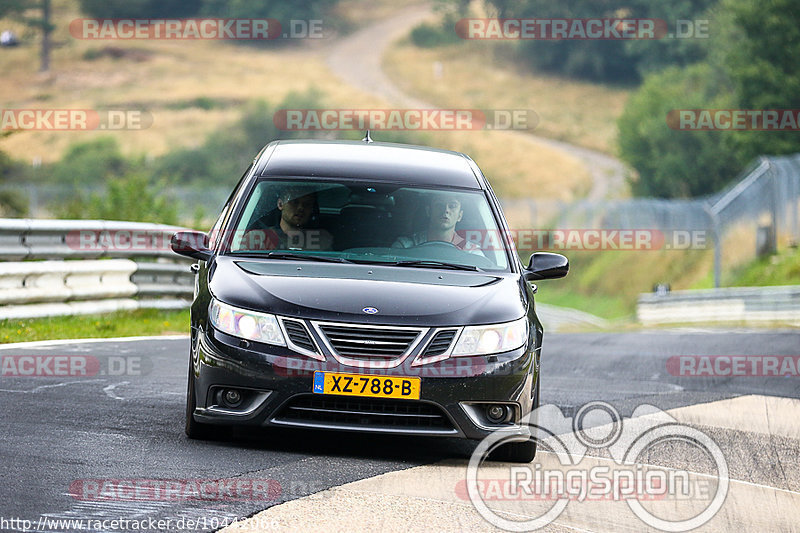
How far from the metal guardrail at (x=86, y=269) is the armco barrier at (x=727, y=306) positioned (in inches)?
541

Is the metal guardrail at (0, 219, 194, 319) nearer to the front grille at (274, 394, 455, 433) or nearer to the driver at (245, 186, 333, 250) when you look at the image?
the driver at (245, 186, 333, 250)

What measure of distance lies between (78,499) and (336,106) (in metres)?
98.1

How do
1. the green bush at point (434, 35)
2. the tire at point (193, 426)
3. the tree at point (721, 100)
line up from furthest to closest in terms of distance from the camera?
the green bush at point (434, 35) → the tree at point (721, 100) → the tire at point (193, 426)

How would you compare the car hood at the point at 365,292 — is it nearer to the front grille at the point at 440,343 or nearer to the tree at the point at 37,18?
the front grille at the point at 440,343

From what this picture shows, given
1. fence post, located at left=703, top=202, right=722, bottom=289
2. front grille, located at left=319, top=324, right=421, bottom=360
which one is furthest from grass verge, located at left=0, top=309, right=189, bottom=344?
fence post, located at left=703, top=202, right=722, bottom=289

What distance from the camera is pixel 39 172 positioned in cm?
8569

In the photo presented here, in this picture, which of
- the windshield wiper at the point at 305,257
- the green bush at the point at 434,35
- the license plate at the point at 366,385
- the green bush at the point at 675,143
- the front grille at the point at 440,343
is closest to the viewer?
the license plate at the point at 366,385

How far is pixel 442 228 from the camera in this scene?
8.51 meters

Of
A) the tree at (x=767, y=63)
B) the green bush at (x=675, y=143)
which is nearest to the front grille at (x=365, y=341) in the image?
the tree at (x=767, y=63)

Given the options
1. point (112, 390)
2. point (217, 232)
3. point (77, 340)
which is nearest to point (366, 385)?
point (217, 232)

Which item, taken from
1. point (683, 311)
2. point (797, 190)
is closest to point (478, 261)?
point (683, 311)

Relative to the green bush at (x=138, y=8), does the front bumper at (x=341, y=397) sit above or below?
below

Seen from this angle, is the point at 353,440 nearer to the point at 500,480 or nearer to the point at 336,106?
the point at 500,480

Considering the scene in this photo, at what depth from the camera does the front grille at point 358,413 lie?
729 centimetres
